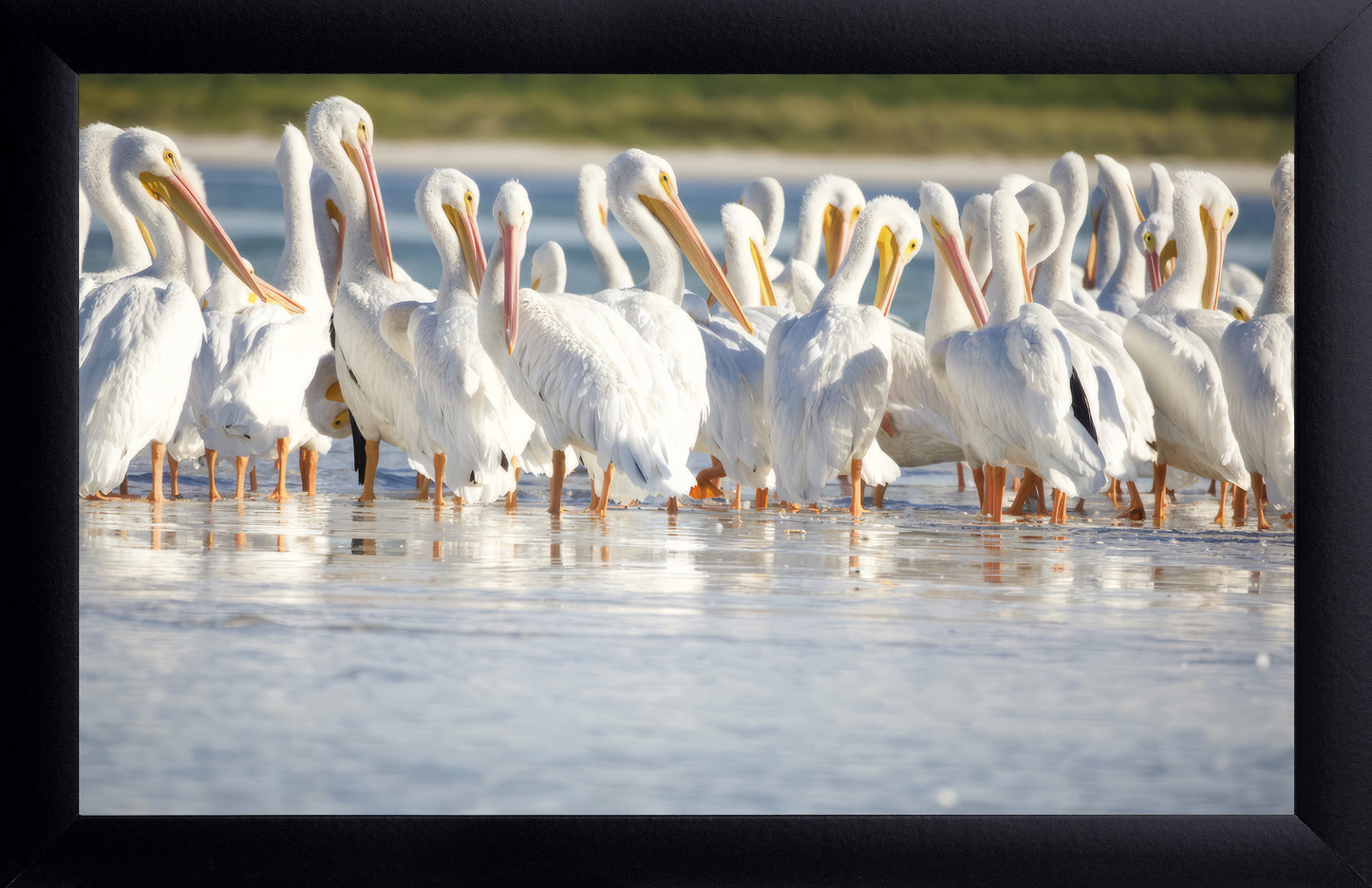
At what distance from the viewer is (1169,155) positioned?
3441 millimetres

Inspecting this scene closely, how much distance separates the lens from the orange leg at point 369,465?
4125 mm

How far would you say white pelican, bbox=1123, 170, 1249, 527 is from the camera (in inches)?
148

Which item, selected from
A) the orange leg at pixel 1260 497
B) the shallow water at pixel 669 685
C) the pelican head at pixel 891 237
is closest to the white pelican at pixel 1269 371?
the orange leg at pixel 1260 497

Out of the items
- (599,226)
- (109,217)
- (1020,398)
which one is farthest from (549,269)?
(1020,398)

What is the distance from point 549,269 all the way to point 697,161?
0.71 meters

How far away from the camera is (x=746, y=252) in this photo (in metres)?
4.32

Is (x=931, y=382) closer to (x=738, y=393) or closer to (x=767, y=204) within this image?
(x=738, y=393)

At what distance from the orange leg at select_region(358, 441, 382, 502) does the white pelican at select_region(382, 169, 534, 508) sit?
0.21 meters

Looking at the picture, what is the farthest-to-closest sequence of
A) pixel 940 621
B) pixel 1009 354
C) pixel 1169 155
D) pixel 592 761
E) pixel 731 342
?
pixel 731 342
pixel 1009 354
pixel 1169 155
pixel 940 621
pixel 592 761

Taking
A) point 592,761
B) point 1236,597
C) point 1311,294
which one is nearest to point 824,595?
point 592,761

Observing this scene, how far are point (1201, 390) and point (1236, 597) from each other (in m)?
0.99

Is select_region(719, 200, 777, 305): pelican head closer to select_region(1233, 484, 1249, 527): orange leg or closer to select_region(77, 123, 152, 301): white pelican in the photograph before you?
select_region(1233, 484, 1249, 527): orange leg

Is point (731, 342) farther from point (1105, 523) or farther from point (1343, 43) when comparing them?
point (1343, 43)

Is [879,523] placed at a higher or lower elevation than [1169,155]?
lower
